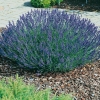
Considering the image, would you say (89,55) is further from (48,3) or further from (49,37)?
(48,3)

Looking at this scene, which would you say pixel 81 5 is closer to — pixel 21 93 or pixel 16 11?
pixel 16 11

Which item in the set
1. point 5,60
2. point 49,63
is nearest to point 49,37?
point 49,63

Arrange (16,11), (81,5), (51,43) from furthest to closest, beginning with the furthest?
(81,5) < (16,11) < (51,43)

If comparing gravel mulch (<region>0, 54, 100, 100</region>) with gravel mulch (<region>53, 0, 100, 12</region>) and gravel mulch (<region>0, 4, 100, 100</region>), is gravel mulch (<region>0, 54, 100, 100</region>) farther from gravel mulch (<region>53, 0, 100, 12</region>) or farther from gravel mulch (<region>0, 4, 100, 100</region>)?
gravel mulch (<region>53, 0, 100, 12</region>)

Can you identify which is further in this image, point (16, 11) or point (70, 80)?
point (16, 11)

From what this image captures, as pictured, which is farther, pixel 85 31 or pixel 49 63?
pixel 85 31

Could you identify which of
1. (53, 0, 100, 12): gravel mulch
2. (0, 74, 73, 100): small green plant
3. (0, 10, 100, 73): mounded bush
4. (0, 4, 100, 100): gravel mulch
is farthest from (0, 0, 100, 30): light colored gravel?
(0, 74, 73, 100): small green plant

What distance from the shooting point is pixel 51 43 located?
507 cm

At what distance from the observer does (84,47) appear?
5.20 meters

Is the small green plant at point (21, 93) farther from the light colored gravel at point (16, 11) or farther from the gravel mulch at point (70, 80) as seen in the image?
the light colored gravel at point (16, 11)

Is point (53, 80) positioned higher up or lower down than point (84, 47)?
lower down

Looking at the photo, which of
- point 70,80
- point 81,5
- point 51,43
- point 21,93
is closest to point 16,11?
point 81,5

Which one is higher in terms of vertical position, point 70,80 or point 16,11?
point 70,80

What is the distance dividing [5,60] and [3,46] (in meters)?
0.25
